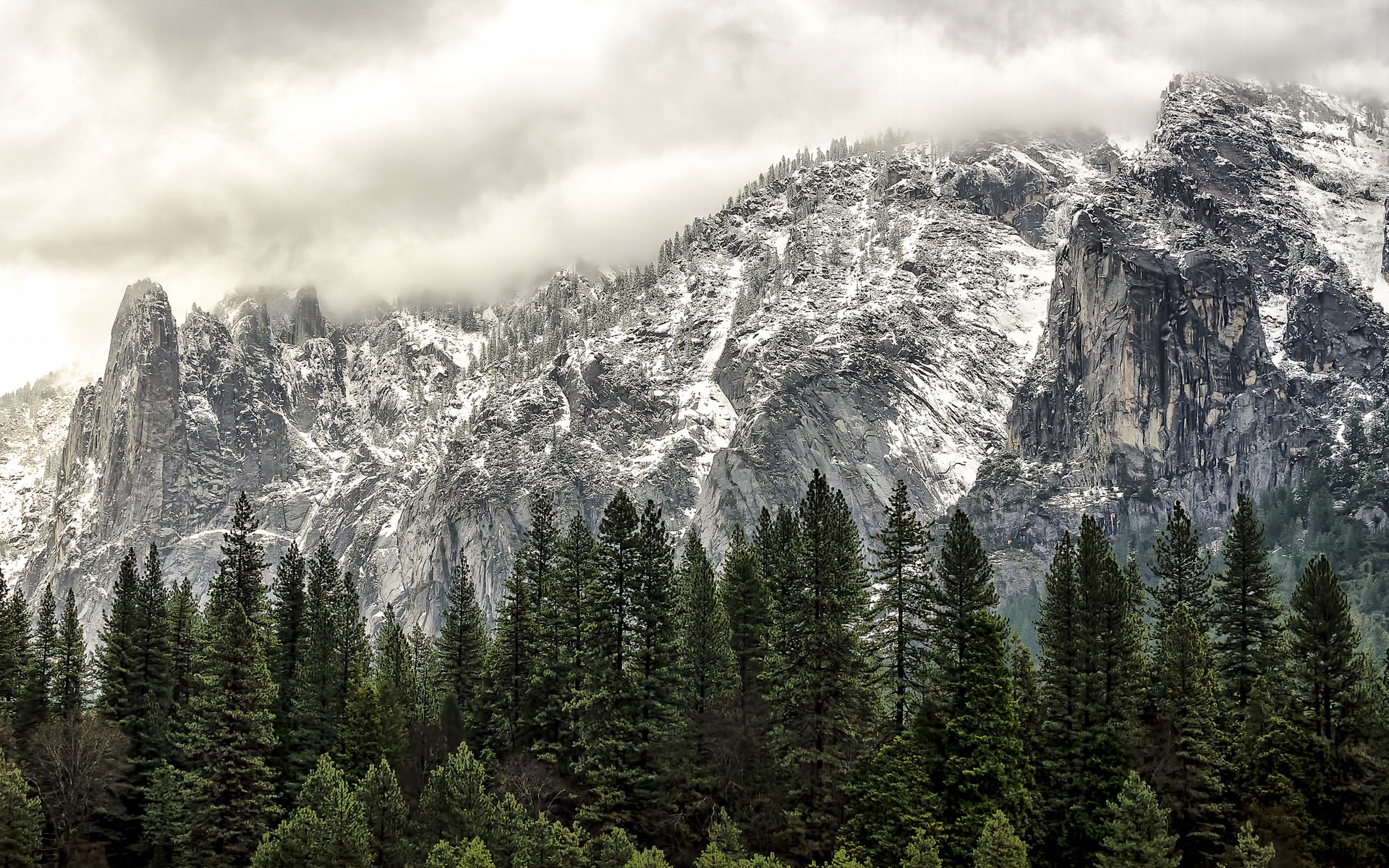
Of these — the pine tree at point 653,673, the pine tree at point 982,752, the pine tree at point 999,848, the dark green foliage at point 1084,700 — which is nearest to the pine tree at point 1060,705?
the dark green foliage at point 1084,700

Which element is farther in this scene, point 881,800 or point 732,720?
point 732,720

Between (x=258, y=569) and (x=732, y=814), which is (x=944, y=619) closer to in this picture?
(x=732, y=814)

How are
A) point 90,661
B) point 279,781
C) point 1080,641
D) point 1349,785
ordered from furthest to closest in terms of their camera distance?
1. point 90,661
2. point 279,781
3. point 1080,641
4. point 1349,785

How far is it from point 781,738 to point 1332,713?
3216 cm

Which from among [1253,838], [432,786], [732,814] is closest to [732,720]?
[732,814]

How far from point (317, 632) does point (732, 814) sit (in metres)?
36.9

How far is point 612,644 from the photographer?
7700 cm

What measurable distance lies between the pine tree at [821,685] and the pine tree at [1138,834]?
44.6 feet

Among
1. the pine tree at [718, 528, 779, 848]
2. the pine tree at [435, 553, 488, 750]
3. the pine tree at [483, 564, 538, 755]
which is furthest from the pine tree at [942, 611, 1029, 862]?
the pine tree at [435, 553, 488, 750]

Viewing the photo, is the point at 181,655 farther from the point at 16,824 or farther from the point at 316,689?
the point at 16,824

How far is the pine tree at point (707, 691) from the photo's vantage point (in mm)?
74438

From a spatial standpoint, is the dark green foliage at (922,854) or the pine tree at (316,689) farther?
the pine tree at (316,689)

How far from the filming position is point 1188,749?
7194cm

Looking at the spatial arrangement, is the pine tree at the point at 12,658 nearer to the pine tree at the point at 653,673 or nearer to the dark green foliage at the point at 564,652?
the dark green foliage at the point at 564,652
